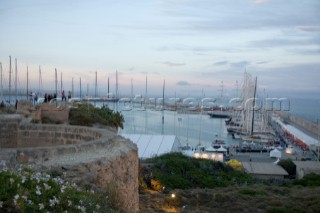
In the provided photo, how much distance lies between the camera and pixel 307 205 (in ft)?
43.3

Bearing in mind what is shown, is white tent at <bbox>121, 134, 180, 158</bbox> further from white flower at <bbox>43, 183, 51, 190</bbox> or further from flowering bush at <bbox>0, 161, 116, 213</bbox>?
white flower at <bbox>43, 183, 51, 190</bbox>

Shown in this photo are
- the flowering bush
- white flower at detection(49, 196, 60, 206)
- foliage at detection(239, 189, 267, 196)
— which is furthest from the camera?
foliage at detection(239, 189, 267, 196)

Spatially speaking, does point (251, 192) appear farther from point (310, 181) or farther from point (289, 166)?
point (289, 166)

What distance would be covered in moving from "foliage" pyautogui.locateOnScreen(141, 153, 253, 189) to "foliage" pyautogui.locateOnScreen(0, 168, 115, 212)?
12855 millimetres

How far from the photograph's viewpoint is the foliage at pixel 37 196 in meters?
3.27

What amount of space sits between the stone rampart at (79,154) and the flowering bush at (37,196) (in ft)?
5.47

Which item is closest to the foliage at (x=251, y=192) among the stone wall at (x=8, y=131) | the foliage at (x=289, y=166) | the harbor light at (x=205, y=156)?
the stone wall at (x=8, y=131)

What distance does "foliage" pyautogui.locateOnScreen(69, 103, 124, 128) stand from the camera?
17.4 metres

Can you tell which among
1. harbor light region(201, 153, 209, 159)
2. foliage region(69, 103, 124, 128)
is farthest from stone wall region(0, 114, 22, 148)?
harbor light region(201, 153, 209, 159)

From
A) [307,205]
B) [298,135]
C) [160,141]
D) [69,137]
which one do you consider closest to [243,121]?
[298,135]

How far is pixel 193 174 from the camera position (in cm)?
1970

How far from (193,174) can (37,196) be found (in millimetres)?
16725

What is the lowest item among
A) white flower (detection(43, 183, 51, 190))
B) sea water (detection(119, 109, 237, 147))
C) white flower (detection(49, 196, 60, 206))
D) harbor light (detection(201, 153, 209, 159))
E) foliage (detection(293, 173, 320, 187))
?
sea water (detection(119, 109, 237, 147))

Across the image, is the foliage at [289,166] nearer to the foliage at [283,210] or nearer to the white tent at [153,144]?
the white tent at [153,144]
